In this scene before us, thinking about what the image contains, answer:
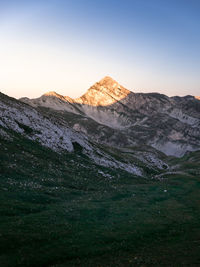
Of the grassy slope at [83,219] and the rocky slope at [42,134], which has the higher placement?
the rocky slope at [42,134]

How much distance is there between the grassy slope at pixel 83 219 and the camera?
20688 mm

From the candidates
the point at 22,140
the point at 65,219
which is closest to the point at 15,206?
the point at 65,219

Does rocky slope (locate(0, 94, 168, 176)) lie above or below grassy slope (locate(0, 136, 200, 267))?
above

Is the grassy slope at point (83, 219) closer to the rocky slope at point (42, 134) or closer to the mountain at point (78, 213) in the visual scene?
the mountain at point (78, 213)

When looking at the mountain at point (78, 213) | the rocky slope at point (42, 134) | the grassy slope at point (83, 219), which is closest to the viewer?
the grassy slope at point (83, 219)

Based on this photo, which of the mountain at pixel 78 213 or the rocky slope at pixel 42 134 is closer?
the mountain at pixel 78 213

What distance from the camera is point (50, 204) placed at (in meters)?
34.5

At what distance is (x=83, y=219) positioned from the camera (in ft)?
102

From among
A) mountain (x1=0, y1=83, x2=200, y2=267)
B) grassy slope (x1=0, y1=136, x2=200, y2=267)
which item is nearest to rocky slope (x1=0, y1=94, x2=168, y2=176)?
mountain (x1=0, y1=83, x2=200, y2=267)

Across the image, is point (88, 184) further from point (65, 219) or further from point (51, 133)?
point (51, 133)

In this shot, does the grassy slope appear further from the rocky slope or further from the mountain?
the rocky slope

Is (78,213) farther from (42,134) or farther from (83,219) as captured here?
(42,134)

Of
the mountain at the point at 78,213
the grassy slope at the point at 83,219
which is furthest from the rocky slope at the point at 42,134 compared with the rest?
the grassy slope at the point at 83,219

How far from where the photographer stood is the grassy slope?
67.9ft
